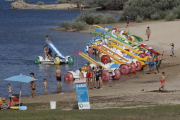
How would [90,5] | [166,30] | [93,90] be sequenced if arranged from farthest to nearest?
[90,5]
[166,30]
[93,90]

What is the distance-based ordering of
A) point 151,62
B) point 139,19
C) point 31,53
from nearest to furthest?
point 151,62 < point 31,53 < point 139,19

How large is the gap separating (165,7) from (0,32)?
90.1 feet

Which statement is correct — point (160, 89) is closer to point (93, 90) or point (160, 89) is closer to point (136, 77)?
point (93, 90)

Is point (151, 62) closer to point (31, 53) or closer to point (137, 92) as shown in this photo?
point (137, 92)

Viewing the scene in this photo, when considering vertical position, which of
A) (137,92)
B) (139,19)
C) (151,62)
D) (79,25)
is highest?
(139,19)

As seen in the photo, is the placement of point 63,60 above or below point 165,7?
below

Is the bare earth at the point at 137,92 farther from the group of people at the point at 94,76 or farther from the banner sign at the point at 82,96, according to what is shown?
the banner sign at the point at 82,96

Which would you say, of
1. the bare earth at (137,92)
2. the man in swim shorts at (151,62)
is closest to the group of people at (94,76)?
the bare earth at (137,92)

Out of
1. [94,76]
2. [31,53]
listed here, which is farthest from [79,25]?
[94,76]

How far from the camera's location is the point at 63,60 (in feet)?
111

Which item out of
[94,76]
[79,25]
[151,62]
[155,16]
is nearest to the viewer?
[94,76]

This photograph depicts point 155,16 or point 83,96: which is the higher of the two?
point 155,16

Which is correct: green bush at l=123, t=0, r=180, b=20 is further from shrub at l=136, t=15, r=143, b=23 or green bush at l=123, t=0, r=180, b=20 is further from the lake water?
the lake water

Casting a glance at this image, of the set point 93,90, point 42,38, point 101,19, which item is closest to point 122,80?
point 93,90
